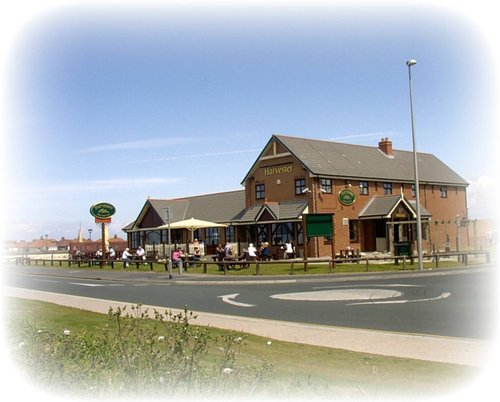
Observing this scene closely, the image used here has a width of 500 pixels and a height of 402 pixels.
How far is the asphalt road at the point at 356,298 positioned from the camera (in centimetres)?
1145

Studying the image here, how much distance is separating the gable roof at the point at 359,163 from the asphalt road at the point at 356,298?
17.6 metres

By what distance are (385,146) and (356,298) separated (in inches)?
1458

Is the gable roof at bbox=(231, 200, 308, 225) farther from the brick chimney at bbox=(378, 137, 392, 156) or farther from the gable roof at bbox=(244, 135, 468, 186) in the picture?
the brick chimney at bbox=(378, 137, 392, 156)

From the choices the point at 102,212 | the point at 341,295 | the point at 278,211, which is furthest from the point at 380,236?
Answer: the point at 341,295

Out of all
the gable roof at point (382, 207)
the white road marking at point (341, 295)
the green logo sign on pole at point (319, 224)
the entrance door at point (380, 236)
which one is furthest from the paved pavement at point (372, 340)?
the entrance door at point (380, 236)

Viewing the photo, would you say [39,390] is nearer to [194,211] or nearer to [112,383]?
[112,383]

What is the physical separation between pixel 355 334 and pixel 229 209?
1591 inches

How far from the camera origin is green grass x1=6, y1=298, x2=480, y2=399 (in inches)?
244

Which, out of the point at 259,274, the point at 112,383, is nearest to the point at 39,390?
the point at 112,383

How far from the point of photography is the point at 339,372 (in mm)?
7250

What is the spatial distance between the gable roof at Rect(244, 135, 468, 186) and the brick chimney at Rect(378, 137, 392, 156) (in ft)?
1.49

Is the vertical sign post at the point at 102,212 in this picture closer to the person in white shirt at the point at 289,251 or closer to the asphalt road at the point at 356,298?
the person in white shirt at the point at 289,251

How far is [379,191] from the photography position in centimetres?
4491

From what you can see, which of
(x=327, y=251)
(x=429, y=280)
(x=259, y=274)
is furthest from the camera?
(x=327, y=251)
